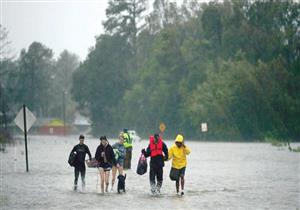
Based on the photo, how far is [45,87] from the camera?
173 metres

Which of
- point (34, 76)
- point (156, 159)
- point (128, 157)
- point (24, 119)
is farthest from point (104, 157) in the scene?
point (34, 76)

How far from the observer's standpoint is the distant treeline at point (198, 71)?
296ft

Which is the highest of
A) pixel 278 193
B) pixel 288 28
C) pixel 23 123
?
pixel 288 28

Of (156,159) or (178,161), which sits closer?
(178,161)

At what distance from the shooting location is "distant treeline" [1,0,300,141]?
9019 cm

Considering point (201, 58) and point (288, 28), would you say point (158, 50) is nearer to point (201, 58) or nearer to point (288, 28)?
point (201, 58)

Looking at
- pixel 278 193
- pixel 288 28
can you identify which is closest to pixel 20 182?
pixel 278 193

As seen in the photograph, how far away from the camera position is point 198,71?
11112cm

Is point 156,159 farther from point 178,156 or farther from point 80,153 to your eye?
point 80,153

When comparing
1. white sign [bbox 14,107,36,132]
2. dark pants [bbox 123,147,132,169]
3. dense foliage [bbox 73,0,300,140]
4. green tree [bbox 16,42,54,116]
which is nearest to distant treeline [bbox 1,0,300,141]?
dense foliage [bbox 73,0,300,140]

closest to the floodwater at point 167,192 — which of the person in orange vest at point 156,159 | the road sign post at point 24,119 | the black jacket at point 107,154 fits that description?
the person in orange vest at point 156,159

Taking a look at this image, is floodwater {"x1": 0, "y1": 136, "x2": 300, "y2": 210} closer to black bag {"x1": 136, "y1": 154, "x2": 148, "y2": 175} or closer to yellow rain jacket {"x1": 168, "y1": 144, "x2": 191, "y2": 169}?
black bag {"x1": 136, "y1": 154, "x2": 148, "y2": 175}

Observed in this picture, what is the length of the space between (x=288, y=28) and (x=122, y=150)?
7791cm

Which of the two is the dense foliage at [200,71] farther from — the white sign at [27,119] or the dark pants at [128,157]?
the white sign at [27,119]
